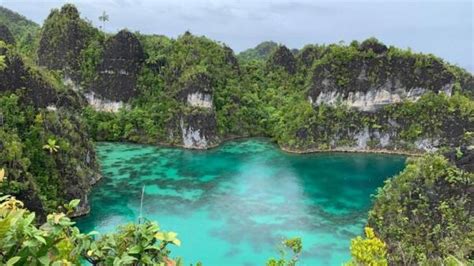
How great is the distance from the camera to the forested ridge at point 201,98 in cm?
2275

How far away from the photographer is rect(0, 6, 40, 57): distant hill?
4947cm

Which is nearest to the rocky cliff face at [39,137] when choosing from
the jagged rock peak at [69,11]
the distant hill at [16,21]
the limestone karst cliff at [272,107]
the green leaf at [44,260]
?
the limestone karst cliff at [272,107]

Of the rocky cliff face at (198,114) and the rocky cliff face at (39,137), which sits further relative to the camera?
the rocky cliff face at (198,114)

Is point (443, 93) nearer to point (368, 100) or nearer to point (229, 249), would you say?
point (368, 100)

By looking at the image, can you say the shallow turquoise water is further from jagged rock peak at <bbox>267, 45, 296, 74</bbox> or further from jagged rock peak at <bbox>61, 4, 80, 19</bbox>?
jagged rock peak at <bbox>267, 45, 296, 74</bbox>

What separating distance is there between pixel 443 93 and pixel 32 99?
1168 inches

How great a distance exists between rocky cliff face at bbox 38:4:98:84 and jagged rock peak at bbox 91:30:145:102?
2280mm

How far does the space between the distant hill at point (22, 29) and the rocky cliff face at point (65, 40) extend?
3.41 m

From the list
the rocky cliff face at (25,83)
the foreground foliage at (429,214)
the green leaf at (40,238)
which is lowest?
the foreground foliage at (429,214)

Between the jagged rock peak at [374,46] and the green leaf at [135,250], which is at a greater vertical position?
the jagged rock peak at [374,46]

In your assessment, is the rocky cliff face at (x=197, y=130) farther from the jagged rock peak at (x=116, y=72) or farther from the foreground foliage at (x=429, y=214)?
the foreground foliage at (x=429, y=214)

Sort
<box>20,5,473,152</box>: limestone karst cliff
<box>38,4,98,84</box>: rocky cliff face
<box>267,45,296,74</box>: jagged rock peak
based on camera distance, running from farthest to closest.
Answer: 1. <box>267,45,296,74</box>: jagged rock peak
2. <box>38,4,98,84</box>: rocky cliff face
3. <box>20,5,473,152</box>: limestone karst cliff

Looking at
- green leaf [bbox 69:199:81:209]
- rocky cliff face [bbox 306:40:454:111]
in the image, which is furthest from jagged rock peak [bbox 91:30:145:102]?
green leaf [bbox 69:199:81:209]

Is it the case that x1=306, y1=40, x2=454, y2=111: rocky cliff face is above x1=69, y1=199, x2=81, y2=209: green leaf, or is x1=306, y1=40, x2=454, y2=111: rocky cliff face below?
above
